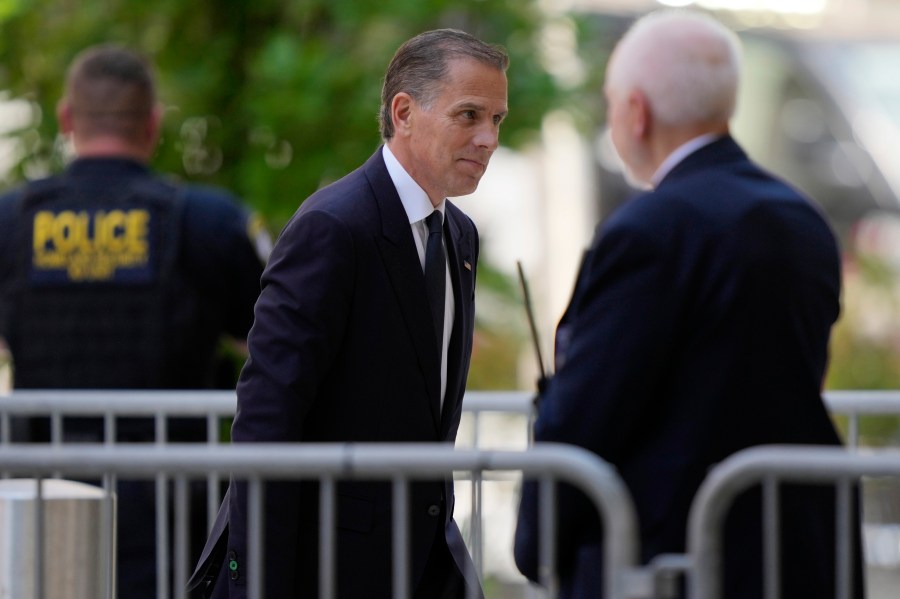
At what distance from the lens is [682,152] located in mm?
2844

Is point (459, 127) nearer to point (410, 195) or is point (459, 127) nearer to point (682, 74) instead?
point (410, 195)

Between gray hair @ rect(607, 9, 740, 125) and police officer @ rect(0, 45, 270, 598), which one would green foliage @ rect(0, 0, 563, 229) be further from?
gray hair @ rect(607, 9, 740, 125)

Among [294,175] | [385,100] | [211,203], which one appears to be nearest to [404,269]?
[385,100]

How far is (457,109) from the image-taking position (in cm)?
300

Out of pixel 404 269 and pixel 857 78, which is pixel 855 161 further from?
pixel 404 269

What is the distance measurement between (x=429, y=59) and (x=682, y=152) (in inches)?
22.4

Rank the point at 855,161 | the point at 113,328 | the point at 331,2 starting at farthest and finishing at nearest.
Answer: the point at 855,161 → the point at 331,2 → the point at 113,328

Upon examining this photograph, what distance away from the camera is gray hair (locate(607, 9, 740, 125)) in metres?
2.84

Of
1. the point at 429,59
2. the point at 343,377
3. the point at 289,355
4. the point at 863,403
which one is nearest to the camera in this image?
the point at 289,355

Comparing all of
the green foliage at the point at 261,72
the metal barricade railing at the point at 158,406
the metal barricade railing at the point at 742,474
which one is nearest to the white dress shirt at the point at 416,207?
the metal barricade railing at the point at 158,406

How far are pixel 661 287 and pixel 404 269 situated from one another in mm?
601

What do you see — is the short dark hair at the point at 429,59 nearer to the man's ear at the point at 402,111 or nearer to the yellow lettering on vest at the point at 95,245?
the man's ear at the point at 402,111

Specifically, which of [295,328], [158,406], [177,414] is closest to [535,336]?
[295,328]

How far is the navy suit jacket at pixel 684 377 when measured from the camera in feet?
8.57
